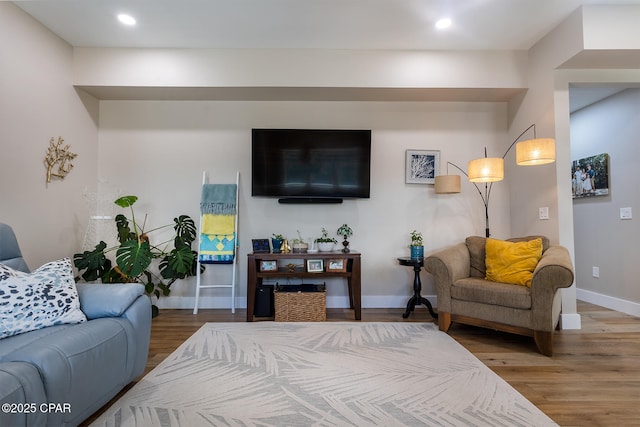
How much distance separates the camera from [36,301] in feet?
4.87

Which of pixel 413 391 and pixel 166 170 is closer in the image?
pixel 413 391

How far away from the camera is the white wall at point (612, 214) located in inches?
125

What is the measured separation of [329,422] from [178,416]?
0.74 metres

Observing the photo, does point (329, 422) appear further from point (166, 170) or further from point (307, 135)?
point (166, 170)

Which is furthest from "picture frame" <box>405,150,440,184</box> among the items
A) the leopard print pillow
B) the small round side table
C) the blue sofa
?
the leopard print pillow

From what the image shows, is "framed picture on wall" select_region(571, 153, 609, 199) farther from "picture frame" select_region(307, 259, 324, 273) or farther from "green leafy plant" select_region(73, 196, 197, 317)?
"green leafy plant" select_region(73, 196, 197, 317)

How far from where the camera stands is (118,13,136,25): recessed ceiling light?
263 centimetres

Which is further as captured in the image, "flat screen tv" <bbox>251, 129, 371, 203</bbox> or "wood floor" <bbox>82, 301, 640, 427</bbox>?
"flat screen tv" <bbox>251, 129, 371, 203</bbox>

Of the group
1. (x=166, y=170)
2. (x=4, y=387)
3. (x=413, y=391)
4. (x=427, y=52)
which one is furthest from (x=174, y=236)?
(x=427, y=52)

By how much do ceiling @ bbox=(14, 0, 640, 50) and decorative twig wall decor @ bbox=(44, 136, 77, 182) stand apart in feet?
3.51

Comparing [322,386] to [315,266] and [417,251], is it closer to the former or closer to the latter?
[315,266]

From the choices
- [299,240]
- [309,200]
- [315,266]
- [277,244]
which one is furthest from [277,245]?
[309,200]

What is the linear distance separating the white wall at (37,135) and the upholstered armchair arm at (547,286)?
4.15m

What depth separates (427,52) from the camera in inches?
125
